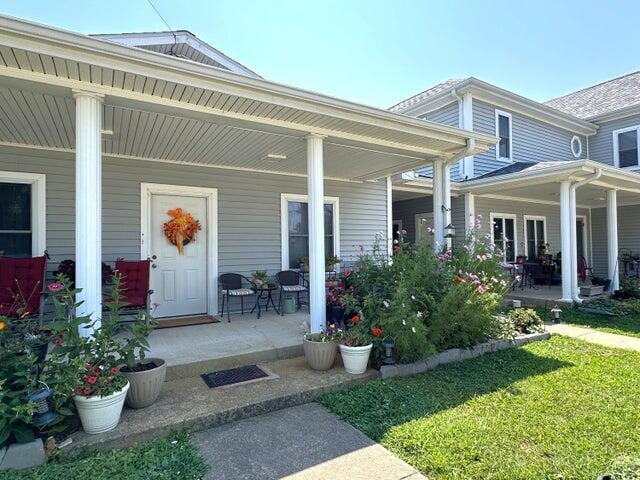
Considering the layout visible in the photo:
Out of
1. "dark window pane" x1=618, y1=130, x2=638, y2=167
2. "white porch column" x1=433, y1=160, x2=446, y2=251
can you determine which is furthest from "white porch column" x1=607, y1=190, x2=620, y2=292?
"white porch column" x1=433, y1=160, x2=446, y2=251

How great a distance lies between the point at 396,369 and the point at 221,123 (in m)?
3.10

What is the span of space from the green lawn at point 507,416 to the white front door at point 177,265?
343 cm

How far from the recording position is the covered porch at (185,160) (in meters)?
2.96

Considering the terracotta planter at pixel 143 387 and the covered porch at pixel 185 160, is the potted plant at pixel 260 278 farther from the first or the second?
the terracotta planter at pixel 143 387

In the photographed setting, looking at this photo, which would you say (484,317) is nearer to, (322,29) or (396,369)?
(396,369)

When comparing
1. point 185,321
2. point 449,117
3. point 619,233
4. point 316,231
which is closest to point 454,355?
point 316,231

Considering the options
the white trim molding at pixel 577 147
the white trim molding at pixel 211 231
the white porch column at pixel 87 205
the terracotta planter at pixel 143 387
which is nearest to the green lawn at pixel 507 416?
the terracotta planter at pixel 143 387

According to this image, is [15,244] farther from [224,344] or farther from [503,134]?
[503,134]

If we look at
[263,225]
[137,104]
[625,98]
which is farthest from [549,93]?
[137,104]

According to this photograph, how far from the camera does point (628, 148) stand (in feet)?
37.3

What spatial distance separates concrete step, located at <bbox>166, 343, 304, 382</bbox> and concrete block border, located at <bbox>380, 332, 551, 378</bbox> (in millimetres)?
1050

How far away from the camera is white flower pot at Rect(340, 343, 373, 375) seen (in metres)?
3.55

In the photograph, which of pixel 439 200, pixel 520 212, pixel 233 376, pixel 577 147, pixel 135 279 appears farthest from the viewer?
pixel 577 147

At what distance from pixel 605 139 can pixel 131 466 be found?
14.7 meters
